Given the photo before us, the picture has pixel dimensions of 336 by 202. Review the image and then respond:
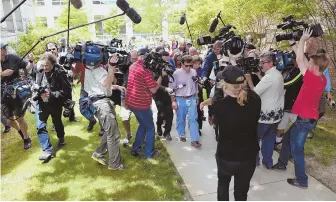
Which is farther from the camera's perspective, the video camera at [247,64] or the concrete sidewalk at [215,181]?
the video camera at [247,64]

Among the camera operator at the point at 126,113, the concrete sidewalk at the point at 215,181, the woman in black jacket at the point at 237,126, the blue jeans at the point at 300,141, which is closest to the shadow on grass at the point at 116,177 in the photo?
the concrete sidewalk at the point at 215,181

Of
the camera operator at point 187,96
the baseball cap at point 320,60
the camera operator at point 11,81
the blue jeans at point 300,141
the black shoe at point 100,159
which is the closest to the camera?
the baseball cap at point 320,60

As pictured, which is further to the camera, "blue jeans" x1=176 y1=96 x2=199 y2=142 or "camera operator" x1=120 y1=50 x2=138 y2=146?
"blue jeans" x1=176 y1=96 x2=199 y2=142

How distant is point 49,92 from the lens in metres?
4.78

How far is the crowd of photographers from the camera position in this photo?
2.71m

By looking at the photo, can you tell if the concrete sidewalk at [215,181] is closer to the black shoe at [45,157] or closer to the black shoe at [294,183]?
the black shoe at [294,183]

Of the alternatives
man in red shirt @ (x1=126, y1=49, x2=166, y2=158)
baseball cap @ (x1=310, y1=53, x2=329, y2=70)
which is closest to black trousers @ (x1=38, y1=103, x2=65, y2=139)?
man in red shirt @ (x1=126, y1=49, x2=166, y2=158)

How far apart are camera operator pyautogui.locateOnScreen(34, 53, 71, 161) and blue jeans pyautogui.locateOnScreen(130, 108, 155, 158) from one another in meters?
1.41

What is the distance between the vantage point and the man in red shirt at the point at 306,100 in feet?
11.4

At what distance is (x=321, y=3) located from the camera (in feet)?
22.9

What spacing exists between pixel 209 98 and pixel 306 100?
5.07 feet

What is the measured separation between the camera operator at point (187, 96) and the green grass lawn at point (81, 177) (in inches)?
29.9

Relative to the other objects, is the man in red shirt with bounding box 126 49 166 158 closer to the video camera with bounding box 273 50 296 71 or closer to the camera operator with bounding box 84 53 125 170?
the camera operator with bounding box 84 53 125 170

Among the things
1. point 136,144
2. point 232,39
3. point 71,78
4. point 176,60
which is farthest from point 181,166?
point 176,60
